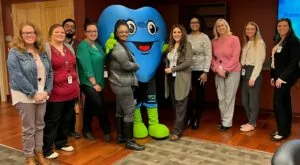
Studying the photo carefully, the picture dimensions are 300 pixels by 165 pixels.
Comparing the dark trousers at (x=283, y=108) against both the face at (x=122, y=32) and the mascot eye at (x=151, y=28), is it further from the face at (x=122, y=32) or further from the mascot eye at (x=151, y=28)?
the face at (x=122, y=32)

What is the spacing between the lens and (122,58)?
2998 mm

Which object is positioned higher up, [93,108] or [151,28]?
[151,28]

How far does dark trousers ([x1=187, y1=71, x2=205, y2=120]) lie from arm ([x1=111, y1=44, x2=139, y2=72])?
0.96 metres

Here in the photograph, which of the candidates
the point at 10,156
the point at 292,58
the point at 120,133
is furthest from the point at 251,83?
the point at 10,156

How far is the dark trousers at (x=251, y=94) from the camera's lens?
3.59m

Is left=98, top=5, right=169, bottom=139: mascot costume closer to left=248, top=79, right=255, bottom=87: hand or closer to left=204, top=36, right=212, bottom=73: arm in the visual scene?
left=204, top=36, right=212, bottom=73: arm

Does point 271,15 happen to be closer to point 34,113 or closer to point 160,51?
point 160,51

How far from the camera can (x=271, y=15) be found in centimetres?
444

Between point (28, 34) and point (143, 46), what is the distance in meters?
1.30

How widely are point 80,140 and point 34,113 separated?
95 centimetres

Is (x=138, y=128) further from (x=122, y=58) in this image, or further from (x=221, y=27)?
(x=221, y=27)

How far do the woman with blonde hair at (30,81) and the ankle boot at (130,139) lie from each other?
0.83m

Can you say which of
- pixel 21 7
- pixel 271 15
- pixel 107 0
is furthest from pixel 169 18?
pixel 21 7

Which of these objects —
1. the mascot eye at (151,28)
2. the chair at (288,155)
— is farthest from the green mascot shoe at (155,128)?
the chair at (288,155)
